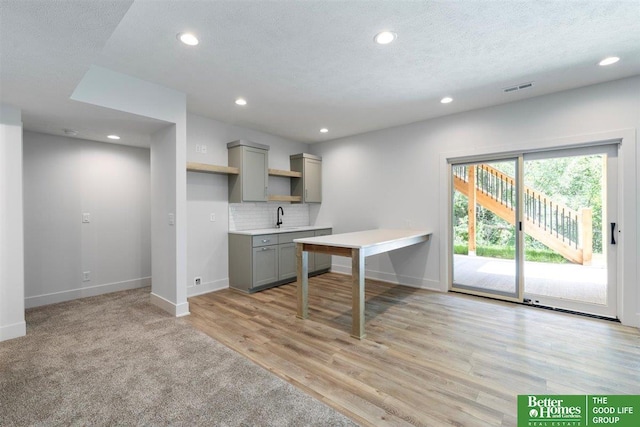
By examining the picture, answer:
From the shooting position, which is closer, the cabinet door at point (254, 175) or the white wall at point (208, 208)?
the white wall at point (208, 208)

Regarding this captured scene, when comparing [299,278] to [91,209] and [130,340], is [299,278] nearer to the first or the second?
[130,340]

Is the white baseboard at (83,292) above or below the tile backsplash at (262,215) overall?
below

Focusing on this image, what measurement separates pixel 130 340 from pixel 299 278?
1.77 meters

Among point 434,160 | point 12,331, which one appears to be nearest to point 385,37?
point 434,160

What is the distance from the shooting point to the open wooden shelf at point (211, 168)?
13.0 ft

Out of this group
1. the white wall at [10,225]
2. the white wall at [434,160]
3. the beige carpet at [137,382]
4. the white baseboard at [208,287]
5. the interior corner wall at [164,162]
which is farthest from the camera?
the white baseboard at [208,287]

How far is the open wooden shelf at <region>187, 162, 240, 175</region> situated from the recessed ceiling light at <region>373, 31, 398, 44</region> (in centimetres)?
281

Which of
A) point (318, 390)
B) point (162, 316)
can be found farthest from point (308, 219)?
point (318, 390)

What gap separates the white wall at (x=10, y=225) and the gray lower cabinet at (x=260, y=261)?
7.77ft

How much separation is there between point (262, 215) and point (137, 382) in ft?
11.1

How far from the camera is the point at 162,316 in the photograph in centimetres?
343

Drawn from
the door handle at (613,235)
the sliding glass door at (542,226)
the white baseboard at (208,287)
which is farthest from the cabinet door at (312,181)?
the door handle at (613,235)

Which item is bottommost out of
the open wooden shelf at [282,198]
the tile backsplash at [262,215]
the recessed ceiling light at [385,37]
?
the tile backsplash at [262,215]

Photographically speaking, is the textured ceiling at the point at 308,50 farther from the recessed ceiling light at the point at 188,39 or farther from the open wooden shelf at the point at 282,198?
the open wooden shelf at the point at 282,198
